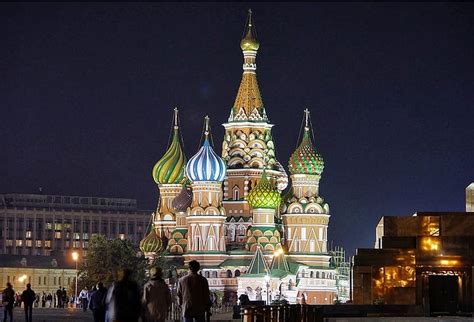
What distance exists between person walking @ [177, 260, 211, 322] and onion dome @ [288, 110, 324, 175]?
7717 cm

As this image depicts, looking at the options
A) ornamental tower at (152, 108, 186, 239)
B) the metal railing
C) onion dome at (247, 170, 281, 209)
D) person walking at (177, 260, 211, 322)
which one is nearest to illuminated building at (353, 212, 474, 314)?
the metal railing

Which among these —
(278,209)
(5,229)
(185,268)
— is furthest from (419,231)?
(5,229)

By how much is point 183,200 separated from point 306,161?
895 cm

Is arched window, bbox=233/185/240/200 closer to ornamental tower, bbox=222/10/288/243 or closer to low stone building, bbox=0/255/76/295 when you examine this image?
ornamental tower, bbox=222/10/288/243

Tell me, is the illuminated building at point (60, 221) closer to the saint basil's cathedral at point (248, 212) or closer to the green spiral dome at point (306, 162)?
the saint basil's cathedral at point (248, 212)

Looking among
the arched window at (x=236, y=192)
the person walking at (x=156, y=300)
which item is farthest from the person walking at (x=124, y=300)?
the arched window at (x=236, y=192)

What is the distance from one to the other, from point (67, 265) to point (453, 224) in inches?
3932

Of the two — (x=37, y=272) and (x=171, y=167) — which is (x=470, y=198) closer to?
(x=171, y=167)

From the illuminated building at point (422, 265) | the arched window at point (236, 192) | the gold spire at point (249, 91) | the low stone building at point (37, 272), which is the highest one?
the gold spire at point (249, 91)

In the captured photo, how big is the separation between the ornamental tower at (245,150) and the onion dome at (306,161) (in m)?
1.63

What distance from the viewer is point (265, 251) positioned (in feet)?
311

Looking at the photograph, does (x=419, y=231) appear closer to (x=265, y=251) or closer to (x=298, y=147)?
(x=265, y=251)

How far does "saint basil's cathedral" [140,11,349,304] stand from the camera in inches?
3713

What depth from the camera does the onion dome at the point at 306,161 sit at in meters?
99.1
